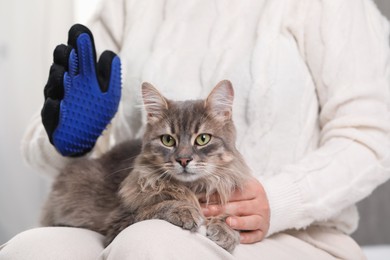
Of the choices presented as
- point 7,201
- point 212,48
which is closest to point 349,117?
point 212,48

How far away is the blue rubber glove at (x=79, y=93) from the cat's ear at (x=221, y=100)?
345mm

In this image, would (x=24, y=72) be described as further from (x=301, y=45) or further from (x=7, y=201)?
(x=301, y=45)

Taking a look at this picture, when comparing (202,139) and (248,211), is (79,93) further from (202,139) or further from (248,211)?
(248,211)

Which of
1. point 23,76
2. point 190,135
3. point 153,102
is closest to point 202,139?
point 190,135

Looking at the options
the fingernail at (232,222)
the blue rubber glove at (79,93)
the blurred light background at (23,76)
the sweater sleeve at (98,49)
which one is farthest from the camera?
the blurred light background at (23,76)

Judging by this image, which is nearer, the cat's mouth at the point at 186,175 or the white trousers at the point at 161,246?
the white trousers at the point at 161,246

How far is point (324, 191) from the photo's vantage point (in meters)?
1.54

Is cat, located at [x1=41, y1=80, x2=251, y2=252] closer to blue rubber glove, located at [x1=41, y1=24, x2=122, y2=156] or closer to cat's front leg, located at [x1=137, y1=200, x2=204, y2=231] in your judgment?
cat's front leg, located at [x1=137, y1=200, x2=204, y2=231]

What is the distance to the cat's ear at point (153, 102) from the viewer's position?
1451mm

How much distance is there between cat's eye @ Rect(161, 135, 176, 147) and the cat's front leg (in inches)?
6.2

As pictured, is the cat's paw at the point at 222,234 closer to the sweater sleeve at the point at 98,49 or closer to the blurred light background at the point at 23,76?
the sweater sleeve at the point at 98,49

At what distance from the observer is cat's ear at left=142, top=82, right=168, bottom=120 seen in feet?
4.76

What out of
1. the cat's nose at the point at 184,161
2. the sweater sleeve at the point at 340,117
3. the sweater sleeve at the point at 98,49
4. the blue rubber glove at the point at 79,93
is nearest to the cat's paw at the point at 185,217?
the cat's nose at the point at 184,161

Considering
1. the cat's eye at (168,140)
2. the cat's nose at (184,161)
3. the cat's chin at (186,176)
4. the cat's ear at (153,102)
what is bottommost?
the cat's chin at (186,176)
